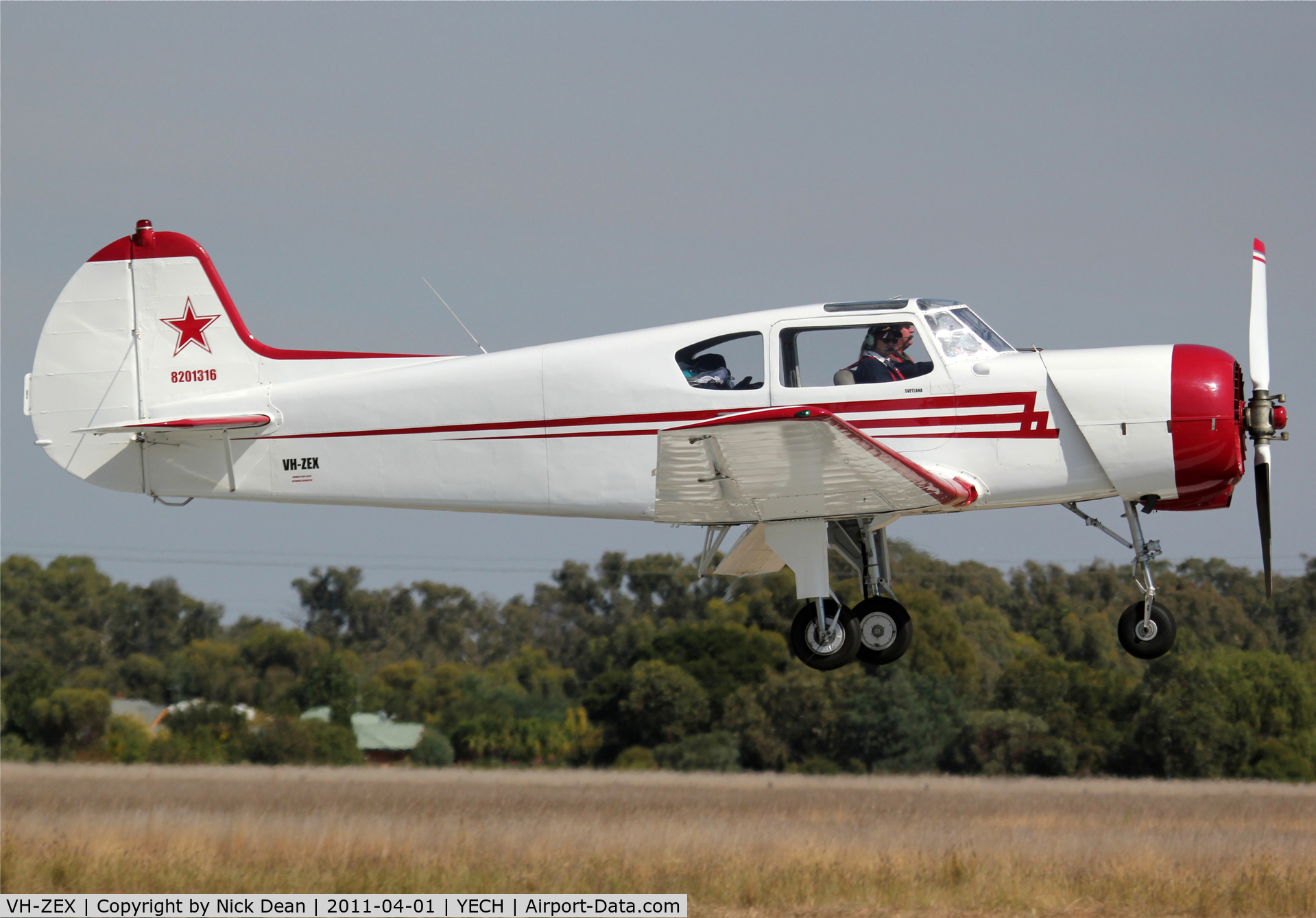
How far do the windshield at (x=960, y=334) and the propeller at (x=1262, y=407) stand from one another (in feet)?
6.39

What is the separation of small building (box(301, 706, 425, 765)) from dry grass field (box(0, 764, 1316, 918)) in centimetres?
1647

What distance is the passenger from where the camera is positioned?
1148cm

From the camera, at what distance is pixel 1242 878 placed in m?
20.8

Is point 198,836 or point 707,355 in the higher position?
point 707,355

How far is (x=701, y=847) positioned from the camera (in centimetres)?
2464

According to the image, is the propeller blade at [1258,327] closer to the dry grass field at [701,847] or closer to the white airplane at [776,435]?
the white airplane at [776,435]

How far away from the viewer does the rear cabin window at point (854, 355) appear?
11305 millimetres

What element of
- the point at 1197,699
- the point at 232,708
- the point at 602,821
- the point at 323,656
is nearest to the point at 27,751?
the point at 232,708

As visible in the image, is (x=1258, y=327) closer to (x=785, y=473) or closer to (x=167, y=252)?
(x=785, y=473)

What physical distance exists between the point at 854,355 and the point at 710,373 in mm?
1167

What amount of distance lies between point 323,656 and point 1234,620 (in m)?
39.1

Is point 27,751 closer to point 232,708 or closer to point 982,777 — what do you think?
point 232,708

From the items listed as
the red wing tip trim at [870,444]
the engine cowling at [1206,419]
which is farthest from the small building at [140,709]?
the engine cowling at [1206,419]

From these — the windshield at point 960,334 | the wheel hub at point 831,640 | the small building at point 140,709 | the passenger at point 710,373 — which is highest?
the windshield at point 960,334
